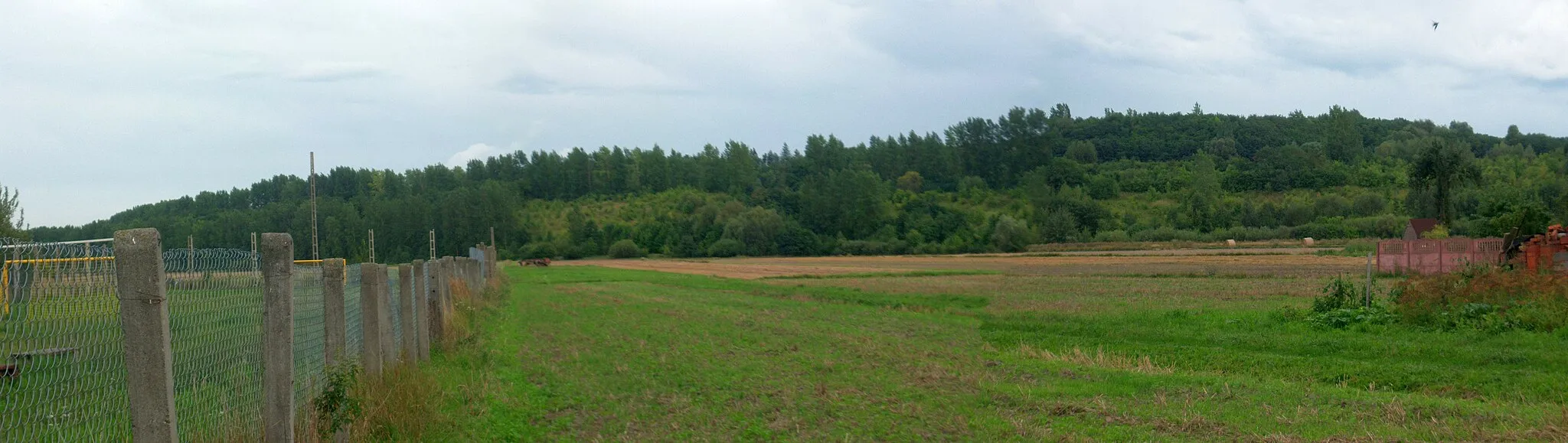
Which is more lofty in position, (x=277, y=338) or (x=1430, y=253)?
(x=277, y=338)

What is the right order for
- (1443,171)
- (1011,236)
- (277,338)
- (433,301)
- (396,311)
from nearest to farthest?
(277,338), (396,311), (433,301), (1443,171), (1011,236)

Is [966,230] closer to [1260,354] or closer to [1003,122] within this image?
[1003,122]

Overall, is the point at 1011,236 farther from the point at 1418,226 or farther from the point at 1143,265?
the point at 1143,265

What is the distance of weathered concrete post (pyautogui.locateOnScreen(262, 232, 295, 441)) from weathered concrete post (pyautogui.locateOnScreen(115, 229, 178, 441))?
147 cm

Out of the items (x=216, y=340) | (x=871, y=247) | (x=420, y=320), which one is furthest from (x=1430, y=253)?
(x=871, y=247)

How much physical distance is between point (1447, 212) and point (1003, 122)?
196 feet

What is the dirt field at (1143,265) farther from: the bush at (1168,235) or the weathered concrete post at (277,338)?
the weathered concrete post at (277,338)

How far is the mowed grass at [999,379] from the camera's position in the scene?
9.02 meters

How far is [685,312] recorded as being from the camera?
2383cm

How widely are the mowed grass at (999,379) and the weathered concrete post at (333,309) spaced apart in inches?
35.4

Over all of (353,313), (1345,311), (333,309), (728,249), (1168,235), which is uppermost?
(333,309)

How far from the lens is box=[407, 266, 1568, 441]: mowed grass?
9016 mm

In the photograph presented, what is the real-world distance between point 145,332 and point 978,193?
112056 mm

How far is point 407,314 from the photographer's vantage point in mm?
12188
